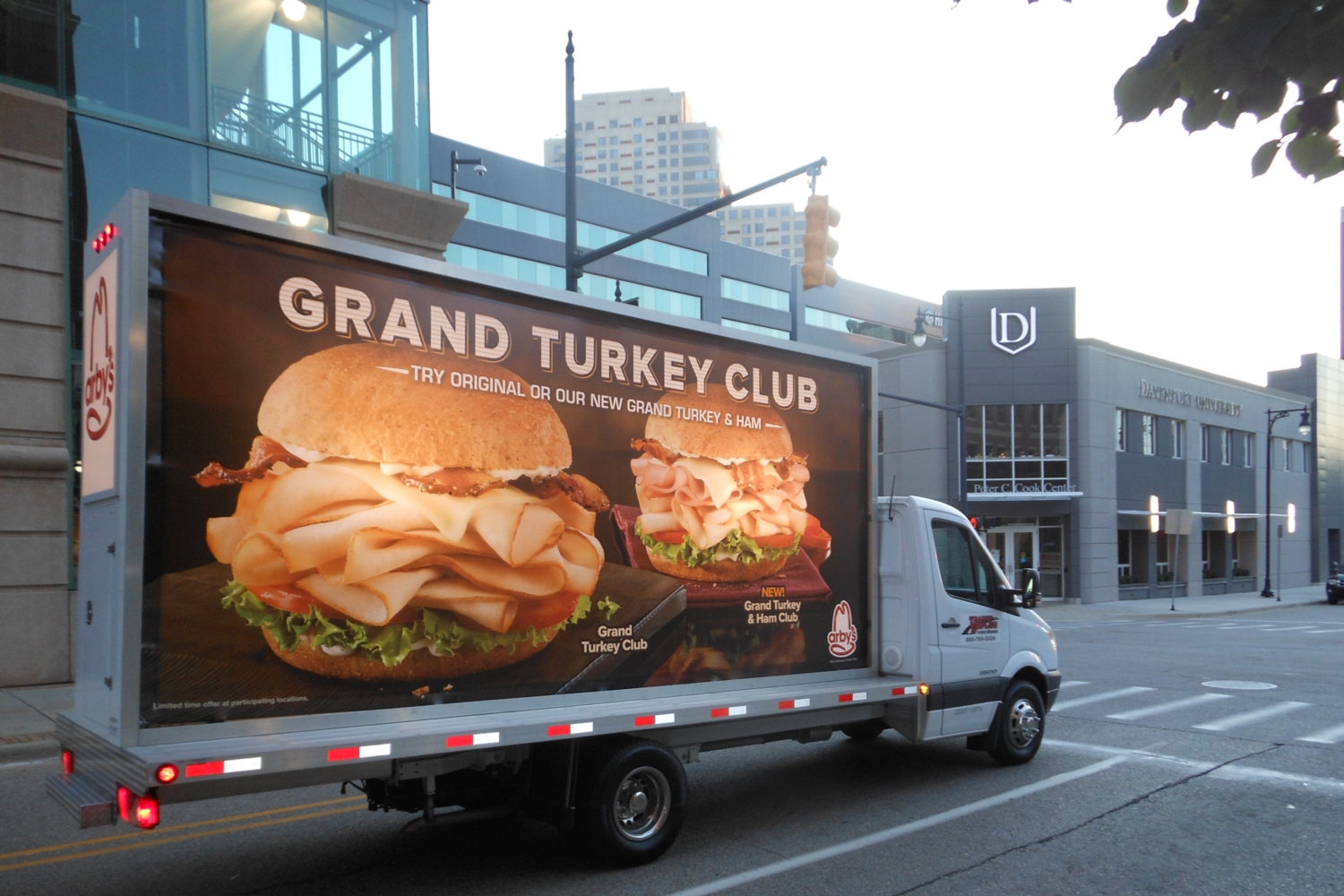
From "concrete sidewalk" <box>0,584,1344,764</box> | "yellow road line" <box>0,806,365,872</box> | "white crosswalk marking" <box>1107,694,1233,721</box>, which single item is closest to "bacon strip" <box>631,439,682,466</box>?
"yellow road line" <box>0,806,365,872</box>

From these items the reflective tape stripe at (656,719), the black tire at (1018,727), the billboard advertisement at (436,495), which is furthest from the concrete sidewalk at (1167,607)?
the reflective tape stripe at (656,719)

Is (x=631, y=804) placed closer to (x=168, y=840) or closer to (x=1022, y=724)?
(x=168, y=840)

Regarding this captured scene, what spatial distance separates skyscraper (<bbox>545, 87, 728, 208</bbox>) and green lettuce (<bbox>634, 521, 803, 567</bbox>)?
16962 cm

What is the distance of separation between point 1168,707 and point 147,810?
1139cm

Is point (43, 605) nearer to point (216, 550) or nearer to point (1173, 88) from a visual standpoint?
point (216, 550)

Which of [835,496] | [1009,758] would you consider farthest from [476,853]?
[1009,758]

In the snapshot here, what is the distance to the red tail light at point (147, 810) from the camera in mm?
4367

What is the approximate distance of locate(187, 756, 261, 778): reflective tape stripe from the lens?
443 cm

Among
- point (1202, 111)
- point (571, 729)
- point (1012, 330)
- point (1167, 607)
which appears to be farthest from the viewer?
point (1012, 330)

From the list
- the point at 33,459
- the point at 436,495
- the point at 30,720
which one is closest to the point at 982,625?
the point at 436,495

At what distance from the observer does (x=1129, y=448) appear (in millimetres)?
36094

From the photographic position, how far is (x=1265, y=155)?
365 centimetres

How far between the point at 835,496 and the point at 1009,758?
3021mm

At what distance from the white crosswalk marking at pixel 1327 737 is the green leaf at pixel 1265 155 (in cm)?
848
